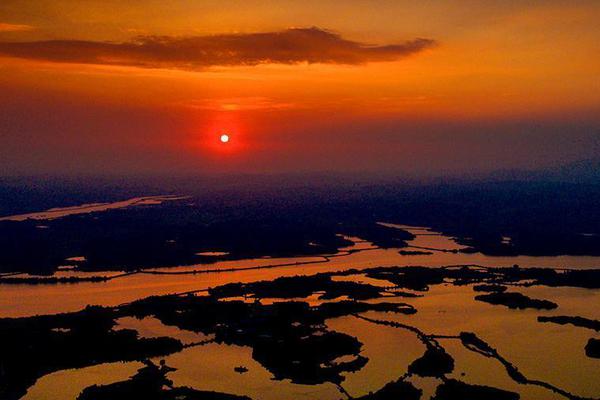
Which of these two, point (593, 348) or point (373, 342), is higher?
point (593, 348)

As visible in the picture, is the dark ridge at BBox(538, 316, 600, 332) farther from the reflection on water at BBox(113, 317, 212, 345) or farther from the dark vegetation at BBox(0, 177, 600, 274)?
the dark vegetation at BBox(0, 177, 600, 274)

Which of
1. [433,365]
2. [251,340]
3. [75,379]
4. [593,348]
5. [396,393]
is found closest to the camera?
[396,393]

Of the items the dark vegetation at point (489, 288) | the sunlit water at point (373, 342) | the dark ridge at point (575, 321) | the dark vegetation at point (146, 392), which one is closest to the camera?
the dark vegetation at point (146, 392)

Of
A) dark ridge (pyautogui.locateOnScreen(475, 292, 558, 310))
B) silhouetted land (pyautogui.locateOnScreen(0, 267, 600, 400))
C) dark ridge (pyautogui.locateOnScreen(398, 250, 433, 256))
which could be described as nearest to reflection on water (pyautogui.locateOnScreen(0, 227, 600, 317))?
dark ridge (pyautogui.locateOnScreen(398, 250, 433, 256))

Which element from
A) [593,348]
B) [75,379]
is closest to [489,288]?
[593,348]

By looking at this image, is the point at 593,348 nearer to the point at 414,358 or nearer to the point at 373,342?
the point at 414,358

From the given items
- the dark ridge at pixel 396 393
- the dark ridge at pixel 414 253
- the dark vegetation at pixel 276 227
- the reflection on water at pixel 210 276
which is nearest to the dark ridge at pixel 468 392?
the dark ridge at pixel 396 393

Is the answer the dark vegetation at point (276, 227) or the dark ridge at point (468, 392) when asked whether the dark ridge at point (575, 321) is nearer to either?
the dark ridge at point (468, 392)
